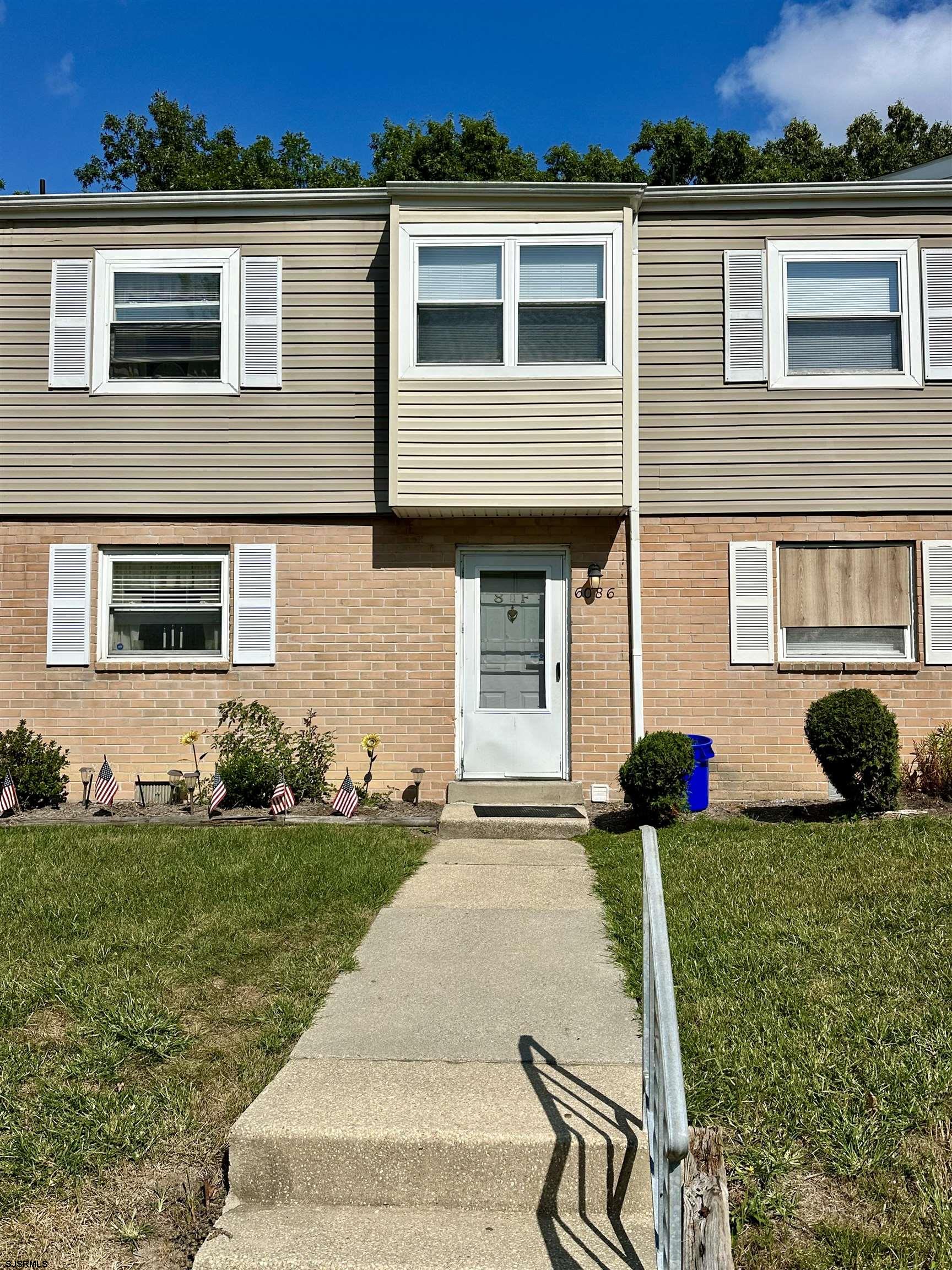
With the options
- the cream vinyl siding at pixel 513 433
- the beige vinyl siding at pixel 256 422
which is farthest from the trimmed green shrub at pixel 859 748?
the beige vinyl siding at pixel 256 422

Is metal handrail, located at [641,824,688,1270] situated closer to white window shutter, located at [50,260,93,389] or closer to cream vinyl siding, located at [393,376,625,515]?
cream vinyl siding, located at [393,376,625,515]

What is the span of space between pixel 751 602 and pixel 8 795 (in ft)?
22.8

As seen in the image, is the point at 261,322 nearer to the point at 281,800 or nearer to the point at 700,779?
the point at 281,800

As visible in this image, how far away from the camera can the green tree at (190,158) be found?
933 inches

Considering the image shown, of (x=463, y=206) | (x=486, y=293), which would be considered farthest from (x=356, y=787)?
(x=463, y=206)

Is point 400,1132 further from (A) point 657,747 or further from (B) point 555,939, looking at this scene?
(A) point 657,747

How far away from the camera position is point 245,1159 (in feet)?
11.0

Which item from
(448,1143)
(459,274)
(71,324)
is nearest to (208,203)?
(71,324)

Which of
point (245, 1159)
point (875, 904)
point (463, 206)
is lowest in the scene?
point (245, 1159)

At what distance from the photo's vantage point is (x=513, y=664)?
9836 mm

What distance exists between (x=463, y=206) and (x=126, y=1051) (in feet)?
26.0

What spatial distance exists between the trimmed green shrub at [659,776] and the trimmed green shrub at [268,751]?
288 centimetres

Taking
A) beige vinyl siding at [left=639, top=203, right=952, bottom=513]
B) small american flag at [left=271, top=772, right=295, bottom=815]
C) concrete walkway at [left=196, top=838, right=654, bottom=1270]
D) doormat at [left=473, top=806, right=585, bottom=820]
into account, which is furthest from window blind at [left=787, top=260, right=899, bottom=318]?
concrete walkway at [left=196, top=838, right=654, bottom=1270]

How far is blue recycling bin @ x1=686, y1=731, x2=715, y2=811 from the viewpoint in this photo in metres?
8.84
